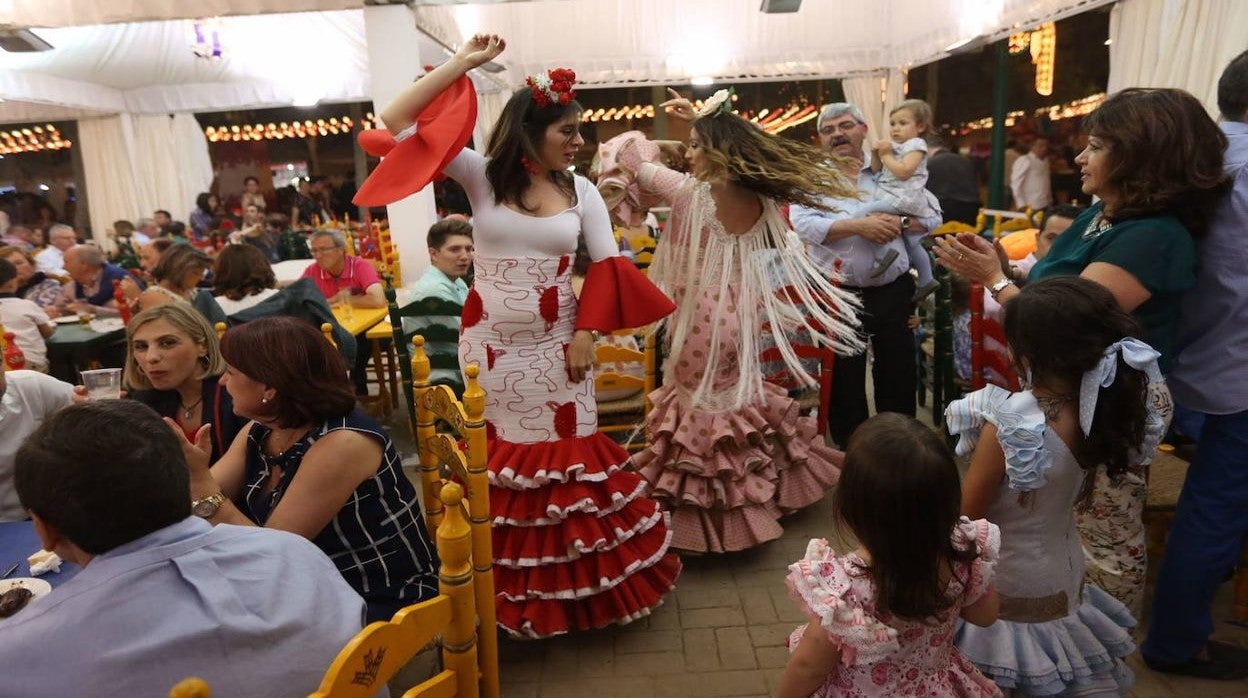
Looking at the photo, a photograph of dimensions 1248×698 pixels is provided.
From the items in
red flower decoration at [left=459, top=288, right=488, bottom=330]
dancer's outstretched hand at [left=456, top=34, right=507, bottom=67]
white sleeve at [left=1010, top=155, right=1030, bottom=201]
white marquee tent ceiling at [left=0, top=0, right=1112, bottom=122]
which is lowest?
red flower decoration at [left=459, top=288, right=488, bottom=330]

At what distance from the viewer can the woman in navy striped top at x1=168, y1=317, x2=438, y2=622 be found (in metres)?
1.79

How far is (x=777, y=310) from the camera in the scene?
2.92 m

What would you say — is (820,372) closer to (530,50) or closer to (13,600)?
(13,600)

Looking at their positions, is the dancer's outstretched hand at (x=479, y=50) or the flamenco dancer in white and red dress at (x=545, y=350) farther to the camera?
the flamenco dancer in white and red dress at (x=545, y=350)

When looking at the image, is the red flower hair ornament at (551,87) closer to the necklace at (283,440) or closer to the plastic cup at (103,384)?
the necklace at (283,440)

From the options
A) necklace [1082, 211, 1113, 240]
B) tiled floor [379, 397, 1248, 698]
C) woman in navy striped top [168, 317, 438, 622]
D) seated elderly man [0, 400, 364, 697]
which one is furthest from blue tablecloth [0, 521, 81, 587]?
necklace [1082, 211, 1113, 240]

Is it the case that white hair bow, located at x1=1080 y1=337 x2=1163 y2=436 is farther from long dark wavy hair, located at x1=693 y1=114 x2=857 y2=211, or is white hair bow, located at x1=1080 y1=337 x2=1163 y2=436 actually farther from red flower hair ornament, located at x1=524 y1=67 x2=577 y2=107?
red flower hair ornament, located at x1=524 y1=67 x2=577 y2=107

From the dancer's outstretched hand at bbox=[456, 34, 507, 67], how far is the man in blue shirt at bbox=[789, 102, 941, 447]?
1.67 metres

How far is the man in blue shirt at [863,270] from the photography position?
11.3ft

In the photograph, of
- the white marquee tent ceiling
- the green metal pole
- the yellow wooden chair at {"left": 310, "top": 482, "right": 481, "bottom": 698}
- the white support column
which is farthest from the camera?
the white marquee tent ceiling

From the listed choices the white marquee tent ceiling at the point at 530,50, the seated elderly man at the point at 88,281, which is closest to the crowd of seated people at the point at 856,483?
the seated elderly man at the point at 88,281

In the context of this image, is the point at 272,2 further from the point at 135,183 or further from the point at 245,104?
the point at 135,183

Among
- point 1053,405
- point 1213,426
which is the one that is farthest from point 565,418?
point 1213,426

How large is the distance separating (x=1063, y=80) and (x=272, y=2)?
6921 mm
